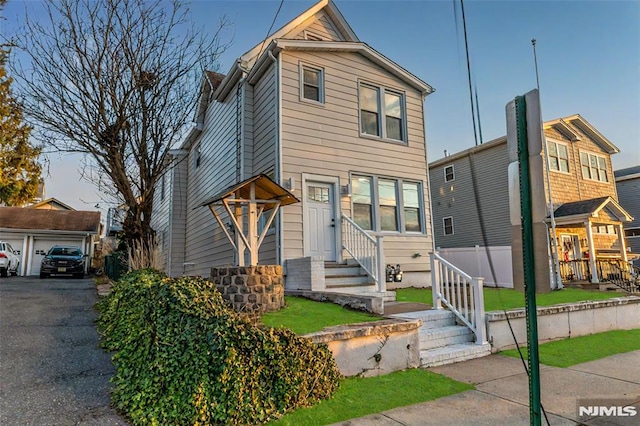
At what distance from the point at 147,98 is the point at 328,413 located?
30.8 ft

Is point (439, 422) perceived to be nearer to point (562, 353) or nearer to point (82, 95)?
point (562, 353)

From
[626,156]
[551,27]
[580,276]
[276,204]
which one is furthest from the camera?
[626,156]

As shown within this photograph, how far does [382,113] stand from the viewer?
412 inches

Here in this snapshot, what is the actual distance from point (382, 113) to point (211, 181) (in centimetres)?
593

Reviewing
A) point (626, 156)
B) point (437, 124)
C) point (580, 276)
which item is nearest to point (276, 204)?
point (437, 124)

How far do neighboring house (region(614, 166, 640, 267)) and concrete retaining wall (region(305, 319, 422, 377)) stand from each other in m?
21.4

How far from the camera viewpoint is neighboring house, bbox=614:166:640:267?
66.7 ft

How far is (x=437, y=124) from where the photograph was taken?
11.1m

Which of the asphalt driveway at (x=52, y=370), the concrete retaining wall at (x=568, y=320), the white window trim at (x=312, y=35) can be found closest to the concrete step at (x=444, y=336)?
the concrete retaining wall at (x=568, y=320)

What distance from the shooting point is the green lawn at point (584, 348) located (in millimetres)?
5418

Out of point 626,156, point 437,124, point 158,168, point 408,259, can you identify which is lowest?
point 408,259

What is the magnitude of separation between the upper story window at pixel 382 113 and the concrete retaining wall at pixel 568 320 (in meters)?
5.86

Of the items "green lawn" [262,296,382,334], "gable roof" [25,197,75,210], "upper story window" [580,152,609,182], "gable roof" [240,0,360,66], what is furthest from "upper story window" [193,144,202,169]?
"gable roof" [25,197,75,210]

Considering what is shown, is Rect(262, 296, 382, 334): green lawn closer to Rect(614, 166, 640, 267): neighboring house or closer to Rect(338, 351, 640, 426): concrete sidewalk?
Rect(338, 351, 640, 426): concrete sidewalk
